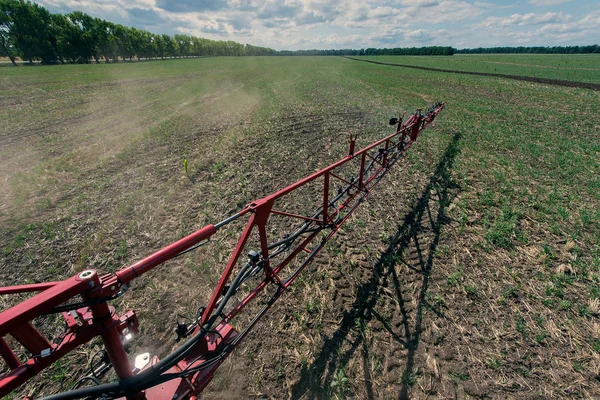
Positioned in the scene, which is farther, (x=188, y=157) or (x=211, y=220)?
(x=188, y=157)

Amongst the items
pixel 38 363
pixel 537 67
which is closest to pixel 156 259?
pixel 38 363

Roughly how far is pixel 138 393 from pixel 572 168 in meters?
12.8

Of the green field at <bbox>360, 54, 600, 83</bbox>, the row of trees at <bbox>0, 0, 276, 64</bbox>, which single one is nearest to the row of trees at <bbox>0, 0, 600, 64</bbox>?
the row of trees at <bbox>0, 0, 276, 64</bbox>

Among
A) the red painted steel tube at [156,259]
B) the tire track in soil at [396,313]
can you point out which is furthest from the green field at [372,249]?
the red painted steel tube at [156,259]

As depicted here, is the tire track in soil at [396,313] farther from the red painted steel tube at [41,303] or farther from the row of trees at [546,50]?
the row of trees at [546,50]

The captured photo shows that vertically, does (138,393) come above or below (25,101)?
above

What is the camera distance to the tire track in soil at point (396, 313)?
3.51m

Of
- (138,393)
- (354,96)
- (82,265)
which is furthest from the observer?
(354,96)

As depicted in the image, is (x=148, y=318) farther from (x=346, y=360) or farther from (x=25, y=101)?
(x=25, y=101)

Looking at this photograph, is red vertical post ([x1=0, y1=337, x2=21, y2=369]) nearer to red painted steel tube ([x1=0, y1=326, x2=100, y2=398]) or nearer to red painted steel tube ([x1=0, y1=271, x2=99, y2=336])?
red painted steel tube ([x1=0, y1=326, x2=100, y2=398])

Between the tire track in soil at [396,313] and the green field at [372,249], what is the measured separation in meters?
0.03

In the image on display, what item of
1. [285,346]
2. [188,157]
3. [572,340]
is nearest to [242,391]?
[285,346]

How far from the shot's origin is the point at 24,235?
5.92 metres

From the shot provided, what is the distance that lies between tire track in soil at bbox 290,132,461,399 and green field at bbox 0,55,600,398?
1.1 inches
